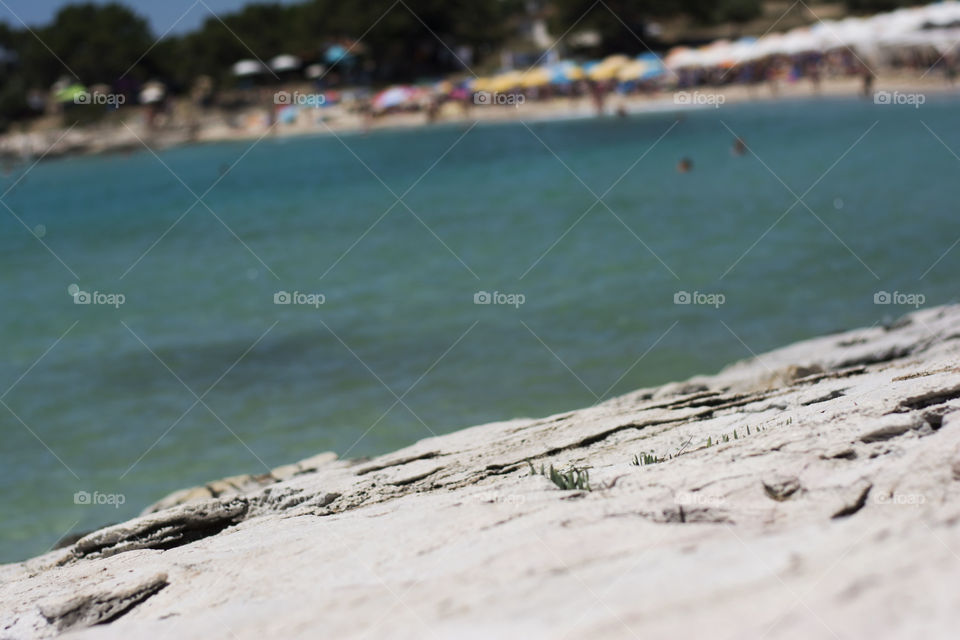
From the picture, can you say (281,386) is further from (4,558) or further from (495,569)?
(495,569)

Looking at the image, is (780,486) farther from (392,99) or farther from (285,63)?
(285,63)

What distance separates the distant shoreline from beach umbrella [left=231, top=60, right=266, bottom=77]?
12.4ft

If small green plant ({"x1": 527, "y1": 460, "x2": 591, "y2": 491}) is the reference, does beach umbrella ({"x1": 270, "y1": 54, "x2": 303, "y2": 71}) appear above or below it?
above

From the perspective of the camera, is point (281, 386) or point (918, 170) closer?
point (281, 386)

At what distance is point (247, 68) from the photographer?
304 feet

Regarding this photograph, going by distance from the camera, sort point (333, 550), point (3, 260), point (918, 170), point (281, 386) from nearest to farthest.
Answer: point (333, 550) < point (281, 386) < point (918, 170) < point (3, 260)

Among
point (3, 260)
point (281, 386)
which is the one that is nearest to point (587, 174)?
point (3, 260)

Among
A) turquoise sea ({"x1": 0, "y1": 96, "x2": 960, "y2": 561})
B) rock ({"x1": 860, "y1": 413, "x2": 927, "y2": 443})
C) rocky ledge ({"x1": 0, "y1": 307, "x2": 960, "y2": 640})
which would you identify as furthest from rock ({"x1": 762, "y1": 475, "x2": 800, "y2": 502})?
turquoise sea ({"x1": 0, "y1": 96, "x2": 960, "y2": 561})

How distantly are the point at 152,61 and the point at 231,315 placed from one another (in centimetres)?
9170

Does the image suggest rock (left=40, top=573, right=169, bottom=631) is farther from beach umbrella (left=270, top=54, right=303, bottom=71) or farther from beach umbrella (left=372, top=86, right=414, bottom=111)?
beach umbrella (left=270, top=54, right=303, bottom=71)

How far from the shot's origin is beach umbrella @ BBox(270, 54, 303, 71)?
90.1 meters

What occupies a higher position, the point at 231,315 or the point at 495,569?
the point at 231,315

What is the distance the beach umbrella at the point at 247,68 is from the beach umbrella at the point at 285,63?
146 cm

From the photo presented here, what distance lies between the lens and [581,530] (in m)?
5.43
